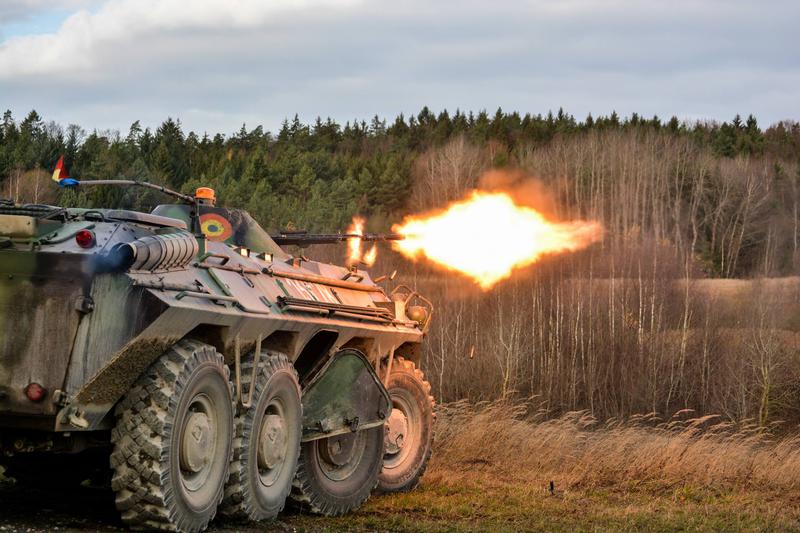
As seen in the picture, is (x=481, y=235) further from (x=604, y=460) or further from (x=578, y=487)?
(x=578, y=487)

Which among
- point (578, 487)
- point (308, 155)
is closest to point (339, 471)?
point (578, 487)

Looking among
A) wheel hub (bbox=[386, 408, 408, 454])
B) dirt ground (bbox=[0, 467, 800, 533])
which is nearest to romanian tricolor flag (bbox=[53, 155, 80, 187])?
dirt ground (bbox=[0, 467, 800, 533])

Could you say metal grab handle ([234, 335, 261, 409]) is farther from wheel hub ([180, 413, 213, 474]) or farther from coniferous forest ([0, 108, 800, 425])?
coniferous forest ([0, 108, 800, 425])

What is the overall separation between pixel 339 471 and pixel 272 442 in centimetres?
196

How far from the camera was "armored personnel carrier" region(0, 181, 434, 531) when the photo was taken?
8.61m

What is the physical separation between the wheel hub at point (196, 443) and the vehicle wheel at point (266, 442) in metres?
0.53

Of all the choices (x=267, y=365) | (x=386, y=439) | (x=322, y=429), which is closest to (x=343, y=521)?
(x=322, y=429)

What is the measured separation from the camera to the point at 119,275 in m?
8.69

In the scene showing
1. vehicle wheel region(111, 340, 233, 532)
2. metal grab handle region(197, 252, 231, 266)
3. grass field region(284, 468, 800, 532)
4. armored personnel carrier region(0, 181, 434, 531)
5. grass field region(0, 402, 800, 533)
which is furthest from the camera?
grass field region(284, 468, 800, 532)

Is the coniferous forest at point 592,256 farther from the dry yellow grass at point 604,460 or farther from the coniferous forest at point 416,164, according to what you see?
the dry yellow grass at point 604,460

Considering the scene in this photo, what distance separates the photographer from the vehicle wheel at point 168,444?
8836 mm

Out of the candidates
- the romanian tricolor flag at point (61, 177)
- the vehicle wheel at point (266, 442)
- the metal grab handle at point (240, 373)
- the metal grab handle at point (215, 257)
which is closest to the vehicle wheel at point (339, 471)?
the vehicle wheel at point (266, 442)

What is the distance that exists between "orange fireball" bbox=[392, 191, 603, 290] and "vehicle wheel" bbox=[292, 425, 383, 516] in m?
4.38

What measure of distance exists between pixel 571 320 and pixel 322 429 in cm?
3981
